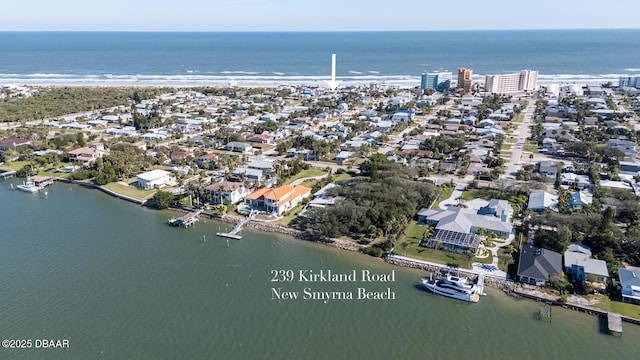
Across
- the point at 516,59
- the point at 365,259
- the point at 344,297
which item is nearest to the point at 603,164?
the point at 365,259

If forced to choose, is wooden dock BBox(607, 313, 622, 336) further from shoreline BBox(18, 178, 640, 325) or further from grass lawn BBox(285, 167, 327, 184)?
grass lawn BBox(285, 167, 327, 184)

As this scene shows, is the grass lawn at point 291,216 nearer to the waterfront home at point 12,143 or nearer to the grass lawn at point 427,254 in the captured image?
the grass lawn at point 427,254

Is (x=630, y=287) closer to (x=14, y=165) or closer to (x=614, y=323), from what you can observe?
(x=614, y=323)

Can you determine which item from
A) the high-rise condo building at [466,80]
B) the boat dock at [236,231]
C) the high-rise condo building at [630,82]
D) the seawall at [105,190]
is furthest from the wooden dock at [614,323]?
the high-rise condo building at [630,82]

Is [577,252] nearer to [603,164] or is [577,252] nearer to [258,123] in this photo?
[603,164]

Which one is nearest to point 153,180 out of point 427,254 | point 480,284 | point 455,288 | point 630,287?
point 427,254

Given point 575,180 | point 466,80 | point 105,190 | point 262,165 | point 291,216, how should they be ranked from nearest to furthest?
1. point 291,216
2. point 575,180
3. point 105,190
4. point 262,165
5. point 466,80
